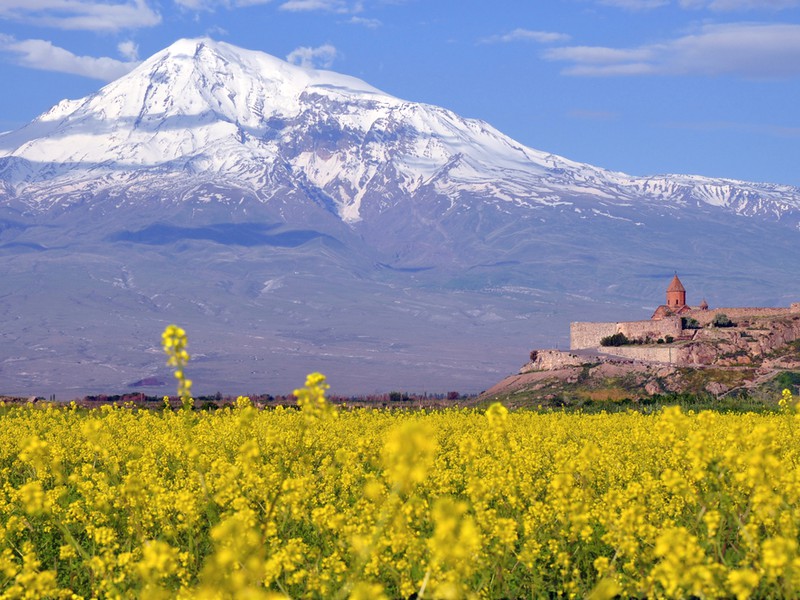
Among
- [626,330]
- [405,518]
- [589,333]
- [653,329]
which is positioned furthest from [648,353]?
[405,518]

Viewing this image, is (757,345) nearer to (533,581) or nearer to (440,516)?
(533,581)

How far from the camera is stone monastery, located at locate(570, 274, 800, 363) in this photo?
65.3 metres

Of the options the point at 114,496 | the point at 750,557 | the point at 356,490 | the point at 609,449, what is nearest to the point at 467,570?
the point at 750,557

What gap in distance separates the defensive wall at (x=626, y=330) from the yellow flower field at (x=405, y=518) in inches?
1971

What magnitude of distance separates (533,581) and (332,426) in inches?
377

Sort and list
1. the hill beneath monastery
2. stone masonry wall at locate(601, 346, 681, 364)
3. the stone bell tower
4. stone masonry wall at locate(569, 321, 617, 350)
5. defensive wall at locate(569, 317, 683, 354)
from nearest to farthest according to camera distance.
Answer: the hill beneath monastery → stone masonry wall at locate(601, 346, 681, 364) → defensive wall at locate(569, 317, 683, 354) → stone masonry wall at locate(569, 321, 617, 350) → the stone bell tower

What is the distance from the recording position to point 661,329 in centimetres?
6881

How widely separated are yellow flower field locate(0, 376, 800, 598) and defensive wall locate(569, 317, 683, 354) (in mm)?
50056

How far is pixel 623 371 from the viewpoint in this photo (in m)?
59.4

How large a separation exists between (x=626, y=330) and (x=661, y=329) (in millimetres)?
3935

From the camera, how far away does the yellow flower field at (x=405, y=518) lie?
693 cm

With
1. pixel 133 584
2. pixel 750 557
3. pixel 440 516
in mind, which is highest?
pixel 440 516

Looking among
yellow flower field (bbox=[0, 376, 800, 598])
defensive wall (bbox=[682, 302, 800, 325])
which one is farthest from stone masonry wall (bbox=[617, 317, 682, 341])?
yellow flower field (bbox=[0, 376, 800, 598])

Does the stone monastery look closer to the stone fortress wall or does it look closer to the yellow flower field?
the stone fortress wall
